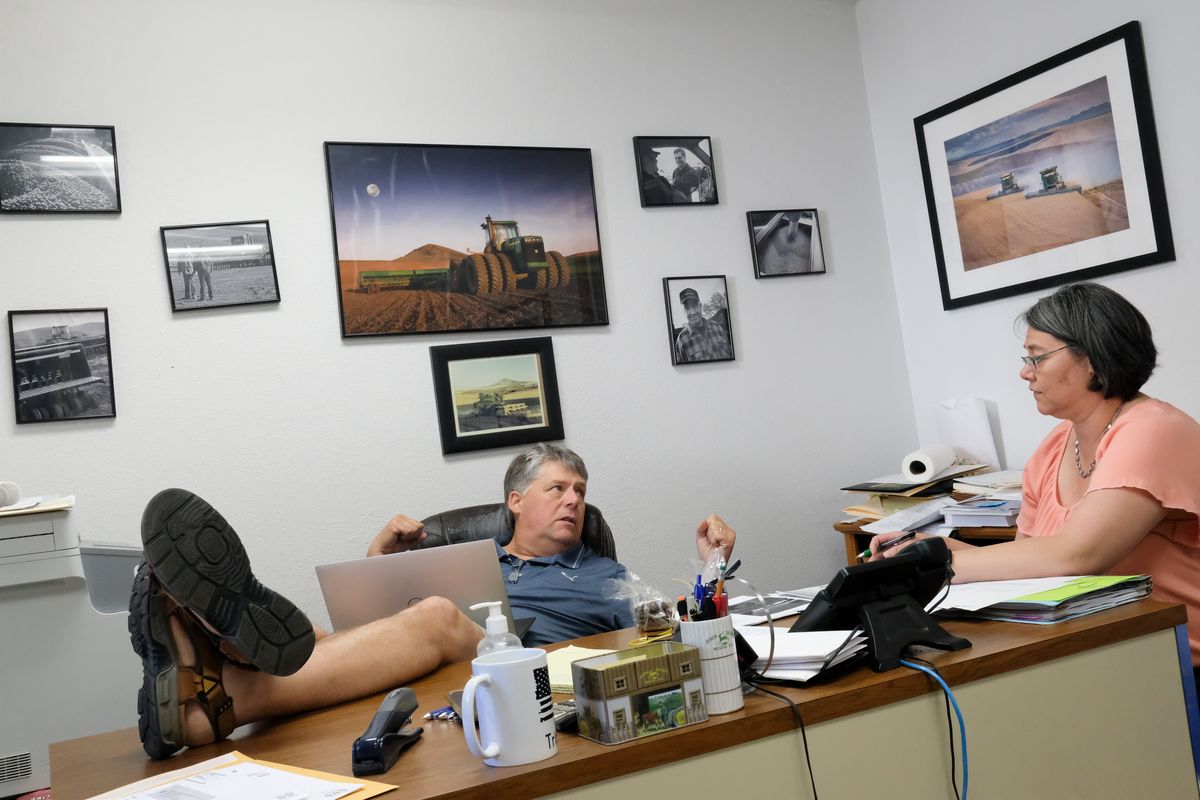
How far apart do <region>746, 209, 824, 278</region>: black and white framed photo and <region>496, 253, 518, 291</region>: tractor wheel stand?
0.91 metres

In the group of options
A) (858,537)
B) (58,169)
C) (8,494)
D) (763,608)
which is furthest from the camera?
(858,537)

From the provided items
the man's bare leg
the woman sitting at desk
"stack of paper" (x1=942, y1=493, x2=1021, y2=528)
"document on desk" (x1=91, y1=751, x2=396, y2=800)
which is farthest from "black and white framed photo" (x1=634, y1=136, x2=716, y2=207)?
"document on desk" (x1=91, y1=751, x2=396, y2=800)

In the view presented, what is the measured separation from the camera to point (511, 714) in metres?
0.99

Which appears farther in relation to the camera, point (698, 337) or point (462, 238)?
point (698, 337)

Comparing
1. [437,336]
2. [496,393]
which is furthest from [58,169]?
[496,393]

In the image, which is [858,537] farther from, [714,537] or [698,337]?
[714,537]

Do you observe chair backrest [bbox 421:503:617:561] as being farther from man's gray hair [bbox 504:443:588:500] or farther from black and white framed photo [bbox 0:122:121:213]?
black and white framed photo [bbox 0:122:121:213]

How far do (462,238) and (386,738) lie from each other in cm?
214

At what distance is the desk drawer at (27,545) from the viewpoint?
1965mm

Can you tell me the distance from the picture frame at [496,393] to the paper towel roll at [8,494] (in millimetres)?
1176

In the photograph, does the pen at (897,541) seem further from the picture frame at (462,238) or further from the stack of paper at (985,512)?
the picture frame at (462,238)

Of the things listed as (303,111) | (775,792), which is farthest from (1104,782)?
(303,111)

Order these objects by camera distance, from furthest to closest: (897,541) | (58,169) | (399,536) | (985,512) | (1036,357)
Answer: (985,512)
(58,169)
(399,536)
(1036,357)
(897,541)

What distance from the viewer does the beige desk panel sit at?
1054mm
